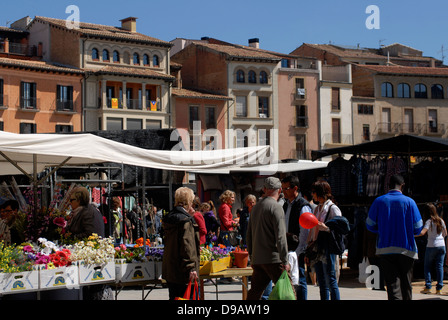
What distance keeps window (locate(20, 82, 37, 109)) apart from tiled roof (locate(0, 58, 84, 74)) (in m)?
1.12

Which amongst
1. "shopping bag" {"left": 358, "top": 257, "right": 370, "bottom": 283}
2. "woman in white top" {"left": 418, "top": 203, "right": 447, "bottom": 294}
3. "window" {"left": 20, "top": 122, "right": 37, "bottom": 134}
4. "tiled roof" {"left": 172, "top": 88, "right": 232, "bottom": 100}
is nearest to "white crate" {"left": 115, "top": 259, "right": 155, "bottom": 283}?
"woman in white top" {"left": 418, "top": 203, "right": 447, "bottom": 294}

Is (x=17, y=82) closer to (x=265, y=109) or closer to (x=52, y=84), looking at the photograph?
(x=52, y=84)

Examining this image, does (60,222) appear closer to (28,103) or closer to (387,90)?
(28,103)

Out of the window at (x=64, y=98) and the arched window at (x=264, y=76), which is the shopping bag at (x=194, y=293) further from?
the arched window at (x=264, y=76)

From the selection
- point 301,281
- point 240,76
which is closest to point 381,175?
point 301,281

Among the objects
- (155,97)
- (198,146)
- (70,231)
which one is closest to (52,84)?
(155,97)

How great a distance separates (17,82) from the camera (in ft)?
142

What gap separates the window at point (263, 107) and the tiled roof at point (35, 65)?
46.0ft

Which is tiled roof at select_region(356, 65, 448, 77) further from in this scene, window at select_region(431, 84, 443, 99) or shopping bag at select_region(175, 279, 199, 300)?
shopping bag at select_region(175, 279, 199, 300)

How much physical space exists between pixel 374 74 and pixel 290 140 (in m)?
9.92

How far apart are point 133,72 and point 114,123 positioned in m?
3.71

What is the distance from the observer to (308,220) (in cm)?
805

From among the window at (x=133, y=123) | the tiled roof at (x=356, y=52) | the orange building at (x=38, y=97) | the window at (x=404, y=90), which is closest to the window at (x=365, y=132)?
the window at (x=404, y=90)
